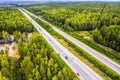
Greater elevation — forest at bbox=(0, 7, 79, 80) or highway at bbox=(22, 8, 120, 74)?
forest at bbox=(0, 7, 79, 80)

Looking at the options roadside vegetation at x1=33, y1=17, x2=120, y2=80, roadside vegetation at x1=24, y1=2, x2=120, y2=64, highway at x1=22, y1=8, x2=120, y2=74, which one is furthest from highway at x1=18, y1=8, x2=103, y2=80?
roadside vegetation at x1=24, y1=2, x2=120, y2=64

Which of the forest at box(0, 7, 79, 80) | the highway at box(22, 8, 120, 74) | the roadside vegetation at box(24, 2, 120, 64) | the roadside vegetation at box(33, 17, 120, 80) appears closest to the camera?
the forest at box(0, 7, 79, 80)

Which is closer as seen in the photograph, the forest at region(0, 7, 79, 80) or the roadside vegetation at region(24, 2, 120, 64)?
the forest at region(0, 7, 79, 80)

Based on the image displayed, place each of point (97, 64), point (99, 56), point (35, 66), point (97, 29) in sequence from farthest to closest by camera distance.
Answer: point (97, 29) < point (99, 56) < point (97, 64) < point (35, 66)

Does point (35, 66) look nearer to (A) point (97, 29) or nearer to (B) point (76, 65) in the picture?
(B) point (76, 65)

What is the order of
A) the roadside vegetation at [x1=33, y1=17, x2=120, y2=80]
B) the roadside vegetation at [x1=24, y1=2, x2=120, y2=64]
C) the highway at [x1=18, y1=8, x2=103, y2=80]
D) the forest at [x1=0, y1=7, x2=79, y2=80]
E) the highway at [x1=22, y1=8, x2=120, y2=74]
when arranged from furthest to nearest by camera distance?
the roadside vegetation at [x1=24, y1=2, x2=120, y2=64] → the highway at [x1=22, y1=8, x2=120, y2=74] → the roadside vegetation at [x1=33, y1=17, x2=120, y2=80] → the highway at [x1=18, y1=8, x2=103, y2=80] → the forest at [x1=0, y1=7, x2=79, y2=80]

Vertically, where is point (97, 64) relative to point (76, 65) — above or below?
above

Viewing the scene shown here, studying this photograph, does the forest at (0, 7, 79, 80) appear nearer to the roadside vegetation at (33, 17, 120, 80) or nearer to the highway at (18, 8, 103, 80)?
the highway at (18, 8, 103, 80)

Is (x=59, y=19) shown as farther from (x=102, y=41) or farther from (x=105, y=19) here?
(x=102, y=41)

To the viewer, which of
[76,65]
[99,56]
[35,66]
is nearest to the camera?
[35,66]

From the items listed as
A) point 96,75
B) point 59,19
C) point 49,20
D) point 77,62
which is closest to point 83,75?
point 96,75

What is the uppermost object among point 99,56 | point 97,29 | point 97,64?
point 97,29

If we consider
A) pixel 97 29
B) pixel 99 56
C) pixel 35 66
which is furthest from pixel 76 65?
pixel 97 29

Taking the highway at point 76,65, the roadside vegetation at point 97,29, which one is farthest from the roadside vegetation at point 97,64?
the roadside vegetation at point 97,29
